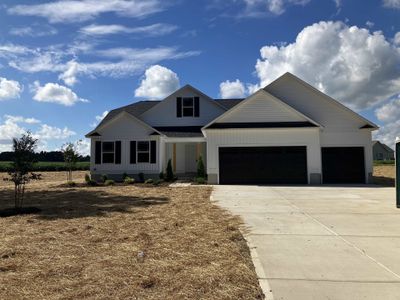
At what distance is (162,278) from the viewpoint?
15.4 feet

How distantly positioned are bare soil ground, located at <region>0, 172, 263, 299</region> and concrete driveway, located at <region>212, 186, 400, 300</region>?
1.49 feet

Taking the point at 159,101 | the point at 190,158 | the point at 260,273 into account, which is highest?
the point at 159,101

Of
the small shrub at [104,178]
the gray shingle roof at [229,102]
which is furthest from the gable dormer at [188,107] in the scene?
the small shrub at [104,178]

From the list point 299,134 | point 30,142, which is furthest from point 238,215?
point 299,134

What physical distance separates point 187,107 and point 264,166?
26.3 ft

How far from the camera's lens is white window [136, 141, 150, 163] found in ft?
73.8

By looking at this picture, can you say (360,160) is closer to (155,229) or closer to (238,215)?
(238,215)

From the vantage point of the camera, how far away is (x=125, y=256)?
571cm

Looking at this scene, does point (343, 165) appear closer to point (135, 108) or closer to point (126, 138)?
point (126, 138)

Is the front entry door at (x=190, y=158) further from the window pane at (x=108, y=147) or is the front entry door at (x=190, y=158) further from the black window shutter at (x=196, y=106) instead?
the window pane at (x=108, y=147)

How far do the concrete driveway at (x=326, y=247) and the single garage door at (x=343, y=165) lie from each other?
8841mm

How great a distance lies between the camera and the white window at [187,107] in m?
25.1

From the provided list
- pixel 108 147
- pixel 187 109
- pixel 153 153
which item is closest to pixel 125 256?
pixel 153 153

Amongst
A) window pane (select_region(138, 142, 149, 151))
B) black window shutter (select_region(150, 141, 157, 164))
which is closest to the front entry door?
black window shutter (select_region(150, 141, 157, 164))
